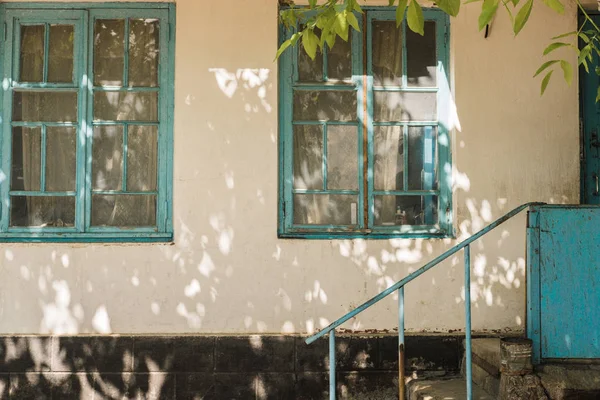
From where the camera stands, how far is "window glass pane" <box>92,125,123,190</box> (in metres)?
4.71

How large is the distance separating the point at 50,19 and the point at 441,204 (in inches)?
131

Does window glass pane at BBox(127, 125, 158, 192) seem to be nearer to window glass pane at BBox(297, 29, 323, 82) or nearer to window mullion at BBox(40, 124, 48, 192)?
window mullion at BBox(40, 124, 48, 192)

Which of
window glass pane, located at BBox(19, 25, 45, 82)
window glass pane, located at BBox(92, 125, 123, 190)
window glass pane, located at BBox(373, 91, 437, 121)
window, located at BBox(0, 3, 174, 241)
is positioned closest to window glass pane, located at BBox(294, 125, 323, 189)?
window glass pane, located at BBox(373, 91, 437, 121)

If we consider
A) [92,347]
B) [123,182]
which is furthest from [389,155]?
[92,347]

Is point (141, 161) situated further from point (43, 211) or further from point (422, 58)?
point (422, 58)

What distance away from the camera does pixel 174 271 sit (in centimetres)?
457

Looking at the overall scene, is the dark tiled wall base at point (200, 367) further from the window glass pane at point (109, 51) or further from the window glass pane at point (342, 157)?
the window glass pane at point (109, 51)

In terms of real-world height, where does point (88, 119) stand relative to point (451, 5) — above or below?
below

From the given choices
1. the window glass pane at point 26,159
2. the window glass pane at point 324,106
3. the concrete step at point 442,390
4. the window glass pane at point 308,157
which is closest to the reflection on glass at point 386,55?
the window glass pane at point 324,106

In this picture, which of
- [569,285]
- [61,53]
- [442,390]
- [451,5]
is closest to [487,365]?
[442,390]

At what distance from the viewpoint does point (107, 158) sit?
473cm

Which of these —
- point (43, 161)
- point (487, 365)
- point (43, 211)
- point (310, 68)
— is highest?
point (310, 68)

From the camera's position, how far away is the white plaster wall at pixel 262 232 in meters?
4.55

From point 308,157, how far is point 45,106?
81.2 inches
